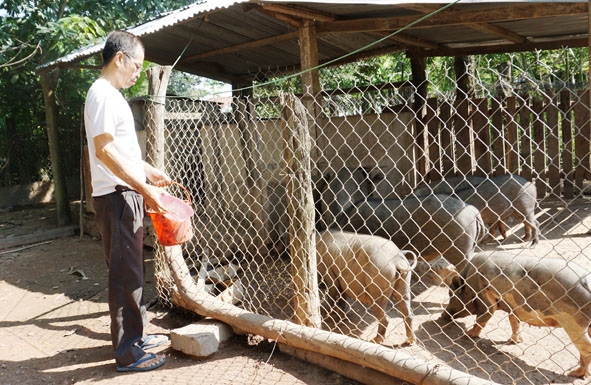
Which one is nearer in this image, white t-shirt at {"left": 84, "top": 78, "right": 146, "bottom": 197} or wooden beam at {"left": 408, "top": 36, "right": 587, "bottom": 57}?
white t-shirt at {"left": 84, "top": 78, "right": 146, "bottom": 197}

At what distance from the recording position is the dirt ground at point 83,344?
124 inches

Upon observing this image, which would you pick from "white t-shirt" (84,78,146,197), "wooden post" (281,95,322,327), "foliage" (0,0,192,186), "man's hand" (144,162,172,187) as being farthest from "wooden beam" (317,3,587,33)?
"foliage" (0,0,192,186)

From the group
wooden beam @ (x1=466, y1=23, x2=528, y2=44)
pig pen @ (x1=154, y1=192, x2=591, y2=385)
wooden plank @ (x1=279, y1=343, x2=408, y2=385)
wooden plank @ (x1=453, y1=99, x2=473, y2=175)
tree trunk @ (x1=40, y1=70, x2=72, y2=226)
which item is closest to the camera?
wooden plank @ (x1=279, y1=343, x2=408, y2=385)

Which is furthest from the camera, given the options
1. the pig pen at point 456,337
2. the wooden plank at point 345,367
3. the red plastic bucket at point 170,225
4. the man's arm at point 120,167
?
the pig pen at point 456,337

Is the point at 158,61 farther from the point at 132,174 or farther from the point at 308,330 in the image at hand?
the point at 308,330

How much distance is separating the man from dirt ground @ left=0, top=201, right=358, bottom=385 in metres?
0.24

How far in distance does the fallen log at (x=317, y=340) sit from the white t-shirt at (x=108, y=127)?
1.04 metres

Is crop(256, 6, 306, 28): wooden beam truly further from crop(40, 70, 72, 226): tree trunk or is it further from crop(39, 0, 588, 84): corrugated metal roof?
crop(40, 70, 72, 226): tree trunk

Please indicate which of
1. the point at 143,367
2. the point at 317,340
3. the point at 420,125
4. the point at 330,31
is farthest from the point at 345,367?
the point at 420,125

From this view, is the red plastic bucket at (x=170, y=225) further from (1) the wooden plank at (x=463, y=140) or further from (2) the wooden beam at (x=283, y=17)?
(1) the wooden plank at (x=463, y=140)

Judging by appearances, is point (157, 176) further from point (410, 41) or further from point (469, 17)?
point (410, 41)

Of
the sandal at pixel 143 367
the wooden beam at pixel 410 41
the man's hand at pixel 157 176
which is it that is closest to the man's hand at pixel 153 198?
the man's hand at pixel 157 176

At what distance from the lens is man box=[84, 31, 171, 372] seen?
3092 millimetres

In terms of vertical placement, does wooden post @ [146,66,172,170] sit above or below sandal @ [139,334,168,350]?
above
